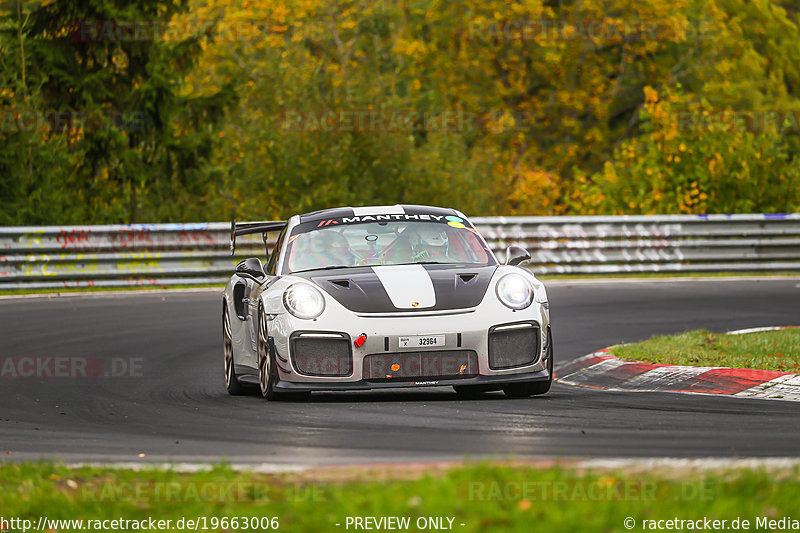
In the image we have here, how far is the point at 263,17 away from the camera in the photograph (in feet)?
177

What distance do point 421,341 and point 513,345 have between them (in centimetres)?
69

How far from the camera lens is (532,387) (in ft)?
33.2

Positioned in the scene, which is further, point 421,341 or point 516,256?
point 516,256

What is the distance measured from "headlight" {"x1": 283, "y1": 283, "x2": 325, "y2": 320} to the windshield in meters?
0.81

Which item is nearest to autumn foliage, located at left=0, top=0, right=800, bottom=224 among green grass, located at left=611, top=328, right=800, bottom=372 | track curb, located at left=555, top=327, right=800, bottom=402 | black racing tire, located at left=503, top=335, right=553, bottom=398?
green grass, located at left=611, top=328, right=800, bottom=372

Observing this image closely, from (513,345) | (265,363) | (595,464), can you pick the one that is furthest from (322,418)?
(595,464)

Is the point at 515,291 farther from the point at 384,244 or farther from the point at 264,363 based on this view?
the point at 264,363

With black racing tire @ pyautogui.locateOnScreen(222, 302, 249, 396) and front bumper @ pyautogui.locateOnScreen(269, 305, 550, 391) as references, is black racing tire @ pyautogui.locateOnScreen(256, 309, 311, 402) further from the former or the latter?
black racing tire @ pyautogui.locateOnScreen(222, 302, 249, 396)

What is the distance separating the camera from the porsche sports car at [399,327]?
9477mm

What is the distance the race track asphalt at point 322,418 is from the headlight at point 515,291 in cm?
68

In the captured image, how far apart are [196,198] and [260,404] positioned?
2001 cm

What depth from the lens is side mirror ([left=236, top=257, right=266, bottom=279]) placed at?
1066 centimetres

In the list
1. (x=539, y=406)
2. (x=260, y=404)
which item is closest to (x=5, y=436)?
(x=260, y=404)

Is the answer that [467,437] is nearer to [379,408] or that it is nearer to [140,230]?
[379,408]
